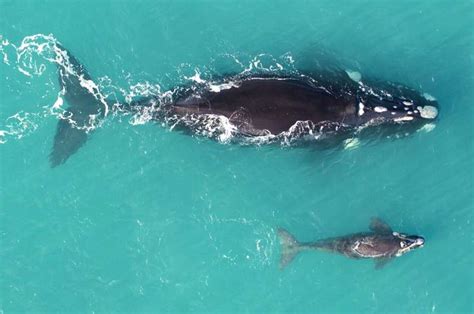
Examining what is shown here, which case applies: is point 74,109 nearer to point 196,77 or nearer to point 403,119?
point 196,77

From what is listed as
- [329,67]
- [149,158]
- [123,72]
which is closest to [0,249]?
[149,158]

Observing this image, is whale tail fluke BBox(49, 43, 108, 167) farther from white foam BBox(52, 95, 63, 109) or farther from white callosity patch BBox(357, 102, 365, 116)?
white callosity patch BBox(357, 102, 365, 116)

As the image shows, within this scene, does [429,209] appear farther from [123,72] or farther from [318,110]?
[123,72]

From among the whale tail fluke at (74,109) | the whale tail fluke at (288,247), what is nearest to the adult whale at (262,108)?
the whale tail fluke at (74,109)

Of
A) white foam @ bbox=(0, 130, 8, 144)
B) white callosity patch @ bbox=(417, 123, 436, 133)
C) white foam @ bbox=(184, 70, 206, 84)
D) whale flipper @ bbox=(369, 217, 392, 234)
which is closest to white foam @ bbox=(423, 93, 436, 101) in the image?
white callosity patch @ bbox=(417, 123, 436, 133)

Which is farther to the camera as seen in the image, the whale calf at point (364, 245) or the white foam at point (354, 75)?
the white foam at point (354, 75)

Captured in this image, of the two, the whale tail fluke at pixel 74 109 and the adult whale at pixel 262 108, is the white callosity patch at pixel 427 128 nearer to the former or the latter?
the adult whale at pixel 262 108
